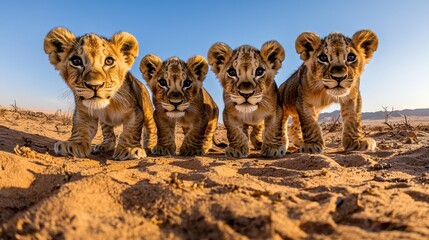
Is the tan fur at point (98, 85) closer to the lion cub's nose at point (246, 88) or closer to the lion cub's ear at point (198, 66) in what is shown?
the lion cub's ear at point (198, 66)

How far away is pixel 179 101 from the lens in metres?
5.90

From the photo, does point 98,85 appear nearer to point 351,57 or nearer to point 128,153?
point 128,153

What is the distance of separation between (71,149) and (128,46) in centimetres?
191

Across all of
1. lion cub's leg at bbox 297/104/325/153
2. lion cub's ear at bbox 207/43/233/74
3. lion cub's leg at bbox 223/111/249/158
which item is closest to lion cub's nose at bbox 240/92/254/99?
lion cub's leg at bbox 223/111/249/158

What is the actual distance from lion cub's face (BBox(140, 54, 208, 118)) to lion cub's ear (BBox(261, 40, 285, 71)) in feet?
3.84

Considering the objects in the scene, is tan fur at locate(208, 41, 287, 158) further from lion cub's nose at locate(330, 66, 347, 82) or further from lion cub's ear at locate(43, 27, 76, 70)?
lion cub's ear at locate(43, 27, 76, 70)

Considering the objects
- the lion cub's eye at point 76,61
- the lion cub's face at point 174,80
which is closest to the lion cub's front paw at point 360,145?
the lion cub's face at point 174,80

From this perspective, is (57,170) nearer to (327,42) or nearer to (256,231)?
(256,231)

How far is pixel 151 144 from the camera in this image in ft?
22.2

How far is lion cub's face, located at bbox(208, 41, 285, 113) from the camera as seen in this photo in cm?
571

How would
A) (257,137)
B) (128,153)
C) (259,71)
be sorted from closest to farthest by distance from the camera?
1. (128,153)
2. (259,71)
3. (257,137)

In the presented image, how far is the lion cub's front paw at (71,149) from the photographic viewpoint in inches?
210

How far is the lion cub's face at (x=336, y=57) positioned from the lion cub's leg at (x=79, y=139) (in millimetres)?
3853

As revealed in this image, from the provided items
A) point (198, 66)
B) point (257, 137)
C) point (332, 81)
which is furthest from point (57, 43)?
point (257, 137)
